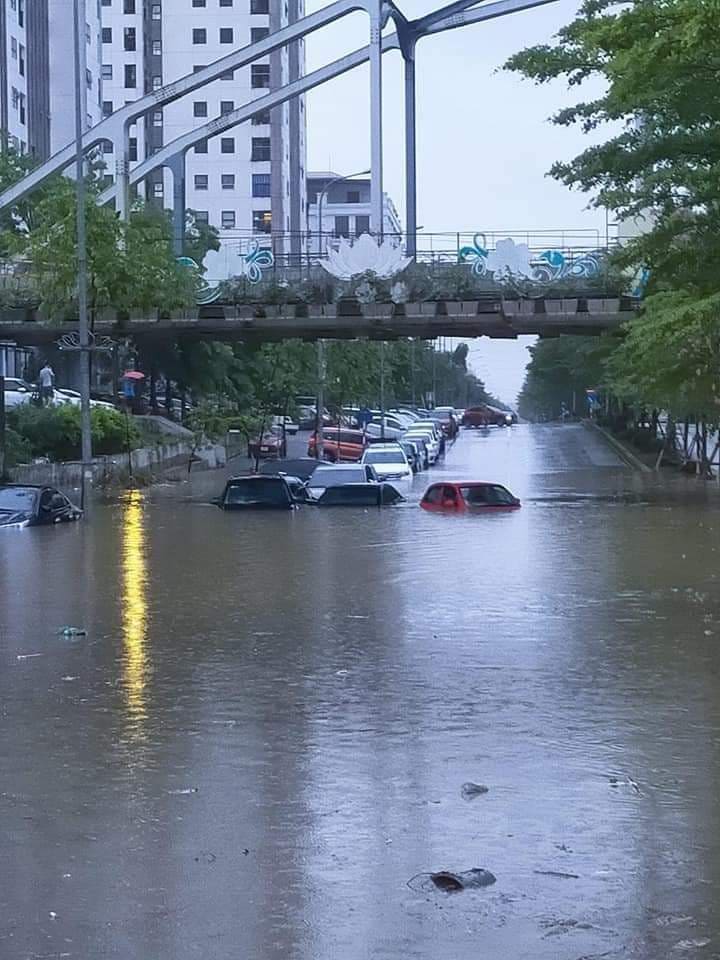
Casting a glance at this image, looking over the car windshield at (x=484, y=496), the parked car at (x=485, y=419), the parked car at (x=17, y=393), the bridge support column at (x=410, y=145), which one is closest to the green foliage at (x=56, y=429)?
the parked car at (x=17, y=393)

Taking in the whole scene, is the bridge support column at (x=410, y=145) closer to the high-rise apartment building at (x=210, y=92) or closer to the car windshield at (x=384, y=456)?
the car windshield at (x=384, y=456)

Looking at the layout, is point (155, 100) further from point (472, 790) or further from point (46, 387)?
point (472, 790)

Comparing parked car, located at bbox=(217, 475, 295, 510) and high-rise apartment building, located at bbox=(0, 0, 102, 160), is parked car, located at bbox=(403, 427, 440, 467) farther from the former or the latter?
parked car, located at bbox=(217, 475, 295, 510)

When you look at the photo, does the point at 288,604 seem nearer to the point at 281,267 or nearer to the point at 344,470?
the point at 344,470

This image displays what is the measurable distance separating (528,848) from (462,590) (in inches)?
526

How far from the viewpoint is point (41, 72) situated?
326ft

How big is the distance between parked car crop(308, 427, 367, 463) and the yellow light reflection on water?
35.1 meters

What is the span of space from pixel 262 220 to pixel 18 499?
341 ft

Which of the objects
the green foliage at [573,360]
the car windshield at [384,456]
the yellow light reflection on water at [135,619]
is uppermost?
the green foliage at [573,360]

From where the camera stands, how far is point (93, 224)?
48719 millimetres

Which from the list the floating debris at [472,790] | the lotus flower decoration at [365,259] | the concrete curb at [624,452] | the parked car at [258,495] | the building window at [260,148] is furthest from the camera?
the building window at [260,148]

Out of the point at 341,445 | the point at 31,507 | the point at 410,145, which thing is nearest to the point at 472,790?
the point at 31,507

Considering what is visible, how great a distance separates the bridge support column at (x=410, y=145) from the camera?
6512 cm

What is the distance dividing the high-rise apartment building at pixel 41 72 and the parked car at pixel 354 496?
47700 mm
